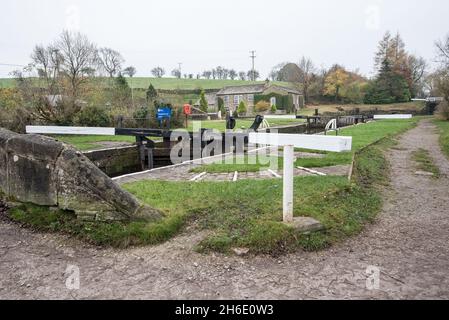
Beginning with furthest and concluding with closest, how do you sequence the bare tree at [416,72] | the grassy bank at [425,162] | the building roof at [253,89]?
the bare tree at [416,72], the building roof at [253,89], the grassy bank at [425,162]

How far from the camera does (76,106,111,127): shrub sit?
65.0 ft

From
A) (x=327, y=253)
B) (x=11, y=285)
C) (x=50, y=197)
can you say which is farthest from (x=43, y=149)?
(x=327, y=253)

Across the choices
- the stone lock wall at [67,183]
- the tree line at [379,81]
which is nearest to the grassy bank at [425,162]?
the stone lock wall at [67,183]

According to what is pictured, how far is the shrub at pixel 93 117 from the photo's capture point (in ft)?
65.0

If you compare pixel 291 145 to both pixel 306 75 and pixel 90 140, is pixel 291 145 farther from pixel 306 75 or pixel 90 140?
pixel 306 75

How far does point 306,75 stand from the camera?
202 feet

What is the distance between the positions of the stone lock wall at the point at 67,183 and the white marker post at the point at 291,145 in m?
1.72

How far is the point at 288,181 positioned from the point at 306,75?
62096mm

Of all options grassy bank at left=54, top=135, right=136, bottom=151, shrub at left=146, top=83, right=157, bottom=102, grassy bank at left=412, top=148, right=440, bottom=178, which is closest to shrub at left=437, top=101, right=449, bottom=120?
grassy bank at left=412, top=148, right=440, bottom=178

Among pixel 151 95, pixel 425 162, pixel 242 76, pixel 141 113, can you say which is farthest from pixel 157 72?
pixel 425 162

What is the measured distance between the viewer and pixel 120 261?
3.43 meters

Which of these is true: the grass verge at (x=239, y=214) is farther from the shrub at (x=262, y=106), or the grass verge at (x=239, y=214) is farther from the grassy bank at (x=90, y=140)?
the shrub at (x=262, y=106)

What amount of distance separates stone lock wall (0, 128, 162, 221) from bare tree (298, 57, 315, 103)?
191ft
